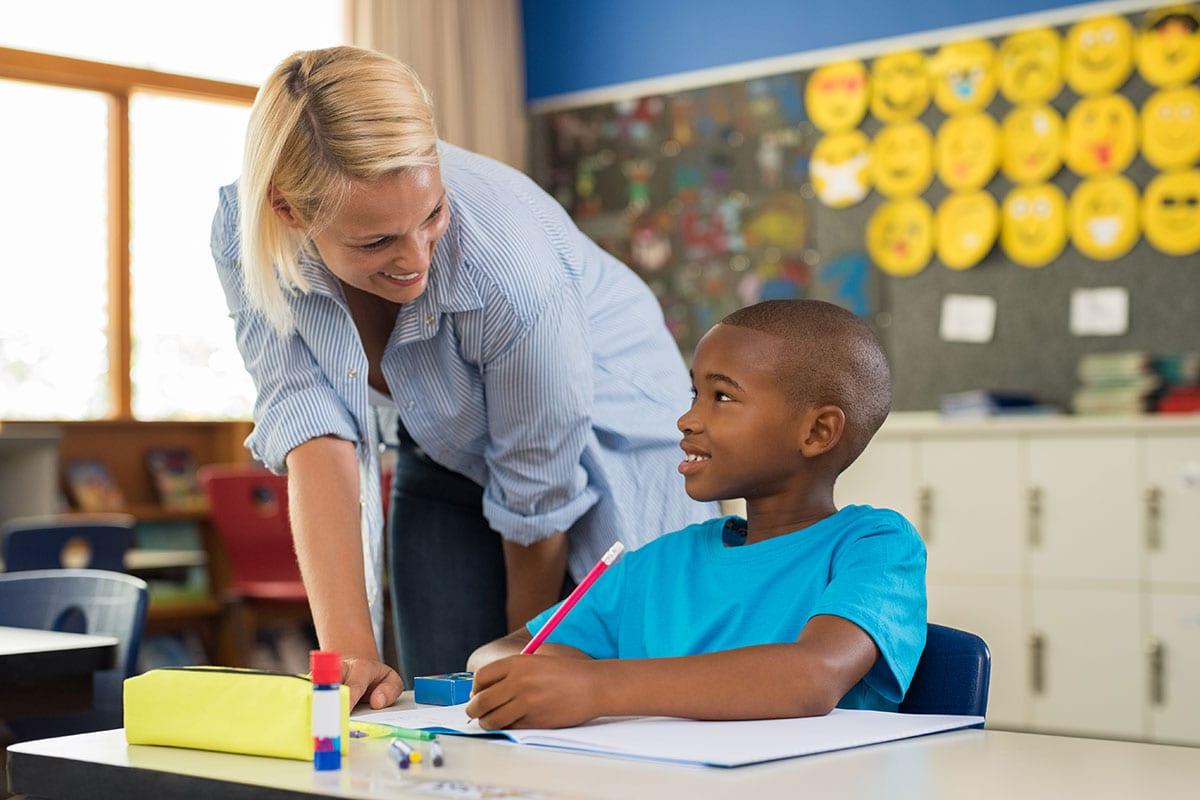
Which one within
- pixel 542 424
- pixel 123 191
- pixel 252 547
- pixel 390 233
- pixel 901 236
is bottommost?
pixel 252 547

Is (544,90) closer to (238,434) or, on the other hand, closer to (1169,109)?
(238,434)

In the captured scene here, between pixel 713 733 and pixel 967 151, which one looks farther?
pixel 967 151

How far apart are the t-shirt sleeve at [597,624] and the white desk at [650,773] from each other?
33 centimetres

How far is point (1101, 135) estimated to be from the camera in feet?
14.5

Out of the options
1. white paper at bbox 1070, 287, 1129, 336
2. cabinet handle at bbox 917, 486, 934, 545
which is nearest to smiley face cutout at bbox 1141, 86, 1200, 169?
white paper at bbox 1070, 287, 1129, 336

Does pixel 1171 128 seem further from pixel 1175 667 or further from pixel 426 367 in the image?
pixel 426 367

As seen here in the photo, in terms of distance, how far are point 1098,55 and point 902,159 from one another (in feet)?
2.21

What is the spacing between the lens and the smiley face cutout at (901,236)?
4.75 m

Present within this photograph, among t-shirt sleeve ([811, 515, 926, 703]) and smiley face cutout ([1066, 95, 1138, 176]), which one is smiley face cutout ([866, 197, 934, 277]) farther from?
t-shirt sleeve ([811, 515, 926, 703])

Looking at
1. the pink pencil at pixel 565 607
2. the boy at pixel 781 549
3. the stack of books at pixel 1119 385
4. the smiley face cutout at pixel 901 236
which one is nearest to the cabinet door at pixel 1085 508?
the stack of books at pixel 1119 385

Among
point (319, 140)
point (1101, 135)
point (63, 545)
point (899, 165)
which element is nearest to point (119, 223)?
point (63, 545)

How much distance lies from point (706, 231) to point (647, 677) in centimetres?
440

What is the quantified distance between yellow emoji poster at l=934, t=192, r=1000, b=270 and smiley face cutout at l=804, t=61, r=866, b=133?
1.49 ft

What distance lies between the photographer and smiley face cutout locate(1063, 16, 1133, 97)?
4.36 meters
